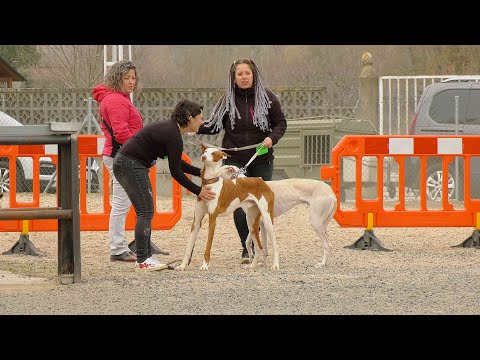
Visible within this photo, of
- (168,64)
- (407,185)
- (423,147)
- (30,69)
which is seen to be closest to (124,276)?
(423,147)

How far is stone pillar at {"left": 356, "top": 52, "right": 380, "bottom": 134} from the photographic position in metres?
22.0

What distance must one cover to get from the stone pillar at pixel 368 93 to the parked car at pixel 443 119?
8.00 feet

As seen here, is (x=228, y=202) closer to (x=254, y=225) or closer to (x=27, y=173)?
(x=254, y=225)

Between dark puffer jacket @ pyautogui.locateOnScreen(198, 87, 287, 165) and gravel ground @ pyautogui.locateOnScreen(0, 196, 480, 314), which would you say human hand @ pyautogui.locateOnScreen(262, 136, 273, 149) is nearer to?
dark puffer jacket @ pyautogui.locateOnScreen(198, 87, 287, 165)

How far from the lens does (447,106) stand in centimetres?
1944

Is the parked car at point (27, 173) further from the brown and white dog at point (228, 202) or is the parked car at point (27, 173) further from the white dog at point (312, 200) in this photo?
the brown and white dog at point (228, 202)

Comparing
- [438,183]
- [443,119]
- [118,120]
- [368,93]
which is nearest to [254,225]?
[118,120]

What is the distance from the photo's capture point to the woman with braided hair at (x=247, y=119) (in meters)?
11.3

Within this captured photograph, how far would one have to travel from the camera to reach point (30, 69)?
32.5 meters

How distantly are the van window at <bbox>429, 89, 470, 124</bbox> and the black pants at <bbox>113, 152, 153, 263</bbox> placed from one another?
9.39 metres

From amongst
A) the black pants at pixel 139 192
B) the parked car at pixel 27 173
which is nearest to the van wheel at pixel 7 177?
the parked car at pixel 27 173

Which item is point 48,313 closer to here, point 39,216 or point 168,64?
point 39,216

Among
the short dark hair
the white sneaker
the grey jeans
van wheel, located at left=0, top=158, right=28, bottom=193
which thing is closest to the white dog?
the white sneaker

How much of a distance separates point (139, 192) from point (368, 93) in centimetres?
1218
